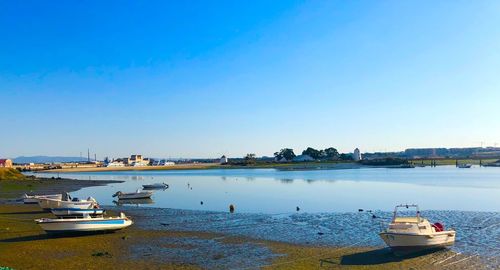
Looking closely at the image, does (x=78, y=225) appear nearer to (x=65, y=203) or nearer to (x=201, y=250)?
(x=201, y=250)

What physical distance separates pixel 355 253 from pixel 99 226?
15569 millimetres

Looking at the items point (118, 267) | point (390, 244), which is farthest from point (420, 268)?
point (118, 267)

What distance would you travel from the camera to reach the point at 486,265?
19875 millimetres

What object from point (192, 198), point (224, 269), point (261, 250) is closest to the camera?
point (224, 269)

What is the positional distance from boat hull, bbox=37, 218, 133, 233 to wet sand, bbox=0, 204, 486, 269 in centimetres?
50

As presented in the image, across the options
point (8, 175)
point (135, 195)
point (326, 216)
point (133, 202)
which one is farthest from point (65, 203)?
point (8, 175)

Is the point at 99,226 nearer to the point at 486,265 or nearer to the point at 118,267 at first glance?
the point at 118,267

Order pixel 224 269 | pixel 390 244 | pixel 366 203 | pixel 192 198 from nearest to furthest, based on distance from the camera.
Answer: pixel 224 269, pixel 390 244, pixel 366 203, pixel 192 198

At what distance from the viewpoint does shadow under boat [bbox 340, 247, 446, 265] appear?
20.8 m

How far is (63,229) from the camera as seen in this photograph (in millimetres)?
27281

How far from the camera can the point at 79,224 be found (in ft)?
90.4

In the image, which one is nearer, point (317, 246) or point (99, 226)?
point (317, 246)

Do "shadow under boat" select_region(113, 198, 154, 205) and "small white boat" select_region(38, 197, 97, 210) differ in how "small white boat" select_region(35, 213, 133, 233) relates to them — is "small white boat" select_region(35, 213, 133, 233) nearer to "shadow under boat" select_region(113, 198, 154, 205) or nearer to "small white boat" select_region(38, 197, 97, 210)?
"small white boat" select_region(38, 197, 97, 210)

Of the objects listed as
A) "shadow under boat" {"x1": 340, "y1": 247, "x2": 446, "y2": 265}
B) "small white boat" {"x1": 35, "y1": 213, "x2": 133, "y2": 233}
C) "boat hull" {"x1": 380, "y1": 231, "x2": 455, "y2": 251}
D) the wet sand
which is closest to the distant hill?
the wet sand
